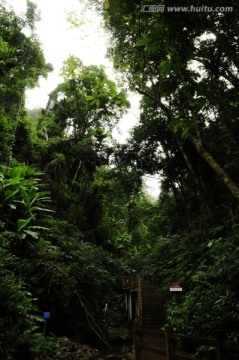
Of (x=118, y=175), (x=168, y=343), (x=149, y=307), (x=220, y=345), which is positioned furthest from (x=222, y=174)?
(x=118, y=175)

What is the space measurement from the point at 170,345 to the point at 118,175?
42.0 feet

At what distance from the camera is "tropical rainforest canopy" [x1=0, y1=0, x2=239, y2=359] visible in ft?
11.1

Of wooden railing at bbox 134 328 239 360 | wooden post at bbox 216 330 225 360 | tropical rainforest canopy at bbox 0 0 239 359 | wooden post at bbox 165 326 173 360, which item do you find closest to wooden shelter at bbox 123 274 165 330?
tropical rainforest canopy at bbox 0 0 239 359

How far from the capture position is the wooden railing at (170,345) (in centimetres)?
348

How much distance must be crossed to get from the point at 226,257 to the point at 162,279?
270 inches

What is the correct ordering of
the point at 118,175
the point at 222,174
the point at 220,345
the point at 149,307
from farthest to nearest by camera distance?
the point at 118,175, the point at 149,307, the point at 222,174, the point at 220,345

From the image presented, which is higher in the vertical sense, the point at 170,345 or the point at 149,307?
the point at 149,307

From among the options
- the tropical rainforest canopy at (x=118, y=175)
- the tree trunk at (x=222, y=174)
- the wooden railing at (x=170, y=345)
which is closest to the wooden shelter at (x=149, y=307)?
the tropical rainforest canopy at (x=118, y=175)

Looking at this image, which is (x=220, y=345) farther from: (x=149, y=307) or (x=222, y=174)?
(x=149, y=307)

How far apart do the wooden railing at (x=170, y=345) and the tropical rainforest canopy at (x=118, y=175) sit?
5.88 ft

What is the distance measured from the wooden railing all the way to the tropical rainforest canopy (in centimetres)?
179

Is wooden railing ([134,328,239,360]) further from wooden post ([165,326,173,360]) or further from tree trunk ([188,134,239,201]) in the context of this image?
tree trunk ([188,134,239,201])

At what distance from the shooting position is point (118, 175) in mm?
17391

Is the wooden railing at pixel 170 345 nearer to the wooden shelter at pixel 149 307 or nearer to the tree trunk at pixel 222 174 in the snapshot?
the wooden shelter at pixel 149 307
